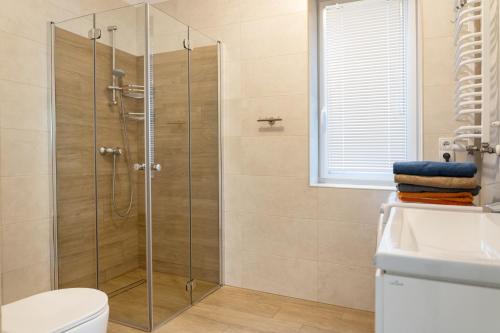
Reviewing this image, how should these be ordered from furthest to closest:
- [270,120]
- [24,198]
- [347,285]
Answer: [270,120], [347,285], [24,198]

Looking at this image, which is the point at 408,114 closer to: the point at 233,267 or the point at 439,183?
the point at 439,183

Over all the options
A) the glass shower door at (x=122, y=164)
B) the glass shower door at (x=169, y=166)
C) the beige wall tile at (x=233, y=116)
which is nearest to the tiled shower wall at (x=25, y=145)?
the glass shower door at (x=122, y=164)

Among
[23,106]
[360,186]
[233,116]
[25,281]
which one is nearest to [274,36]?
[233,116]

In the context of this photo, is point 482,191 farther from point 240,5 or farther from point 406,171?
point 240,5

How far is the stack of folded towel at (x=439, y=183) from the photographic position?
4.89 ft

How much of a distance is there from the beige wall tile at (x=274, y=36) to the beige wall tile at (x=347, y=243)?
1310 millimetres

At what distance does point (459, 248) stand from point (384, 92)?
1588 mm

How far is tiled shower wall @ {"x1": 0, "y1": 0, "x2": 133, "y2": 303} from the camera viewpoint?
205cm

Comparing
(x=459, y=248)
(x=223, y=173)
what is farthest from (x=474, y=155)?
(x=223, y=173)

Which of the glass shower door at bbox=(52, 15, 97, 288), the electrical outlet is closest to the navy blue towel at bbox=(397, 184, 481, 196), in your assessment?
the electrical outlet

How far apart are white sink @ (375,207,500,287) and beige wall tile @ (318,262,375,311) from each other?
3.74 ft

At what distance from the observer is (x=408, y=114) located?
2.34 meters

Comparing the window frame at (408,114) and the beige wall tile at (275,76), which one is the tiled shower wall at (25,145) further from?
the window frame at (408,114)

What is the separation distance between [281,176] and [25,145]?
176 cm
